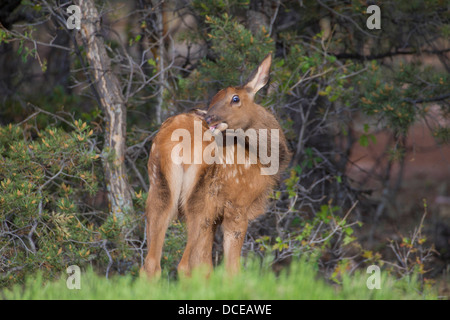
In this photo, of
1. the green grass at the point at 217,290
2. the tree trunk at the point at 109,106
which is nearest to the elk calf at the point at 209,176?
the green grass at the point at 217,290

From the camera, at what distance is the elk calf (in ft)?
19.7

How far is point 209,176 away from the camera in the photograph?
241 inches

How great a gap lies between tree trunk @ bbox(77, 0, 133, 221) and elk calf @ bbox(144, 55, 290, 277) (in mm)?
2429

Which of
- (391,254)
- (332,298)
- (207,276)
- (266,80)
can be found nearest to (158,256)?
(207,276)

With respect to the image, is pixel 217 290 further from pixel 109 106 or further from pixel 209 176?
pixel 109 106

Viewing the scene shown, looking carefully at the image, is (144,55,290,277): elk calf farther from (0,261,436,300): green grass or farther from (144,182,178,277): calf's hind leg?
(0,261,436,300): green grass

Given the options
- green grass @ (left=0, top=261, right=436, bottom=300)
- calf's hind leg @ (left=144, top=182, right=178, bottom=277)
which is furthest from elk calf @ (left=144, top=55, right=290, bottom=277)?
green grass @ (left=0, top=261, right=436, bottom=300)

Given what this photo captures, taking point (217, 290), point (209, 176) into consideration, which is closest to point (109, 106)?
point (209, 176)

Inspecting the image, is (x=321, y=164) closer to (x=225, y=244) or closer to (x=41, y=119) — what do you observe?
(x=41, y=119)

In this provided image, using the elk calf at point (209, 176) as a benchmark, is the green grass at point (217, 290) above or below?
below

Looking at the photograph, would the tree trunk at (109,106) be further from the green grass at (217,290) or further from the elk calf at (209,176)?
the green grass at (217,290)

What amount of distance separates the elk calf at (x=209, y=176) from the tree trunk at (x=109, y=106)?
95.6 inches

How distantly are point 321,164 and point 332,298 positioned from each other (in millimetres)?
6290

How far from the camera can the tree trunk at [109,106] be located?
8569 millimetres
